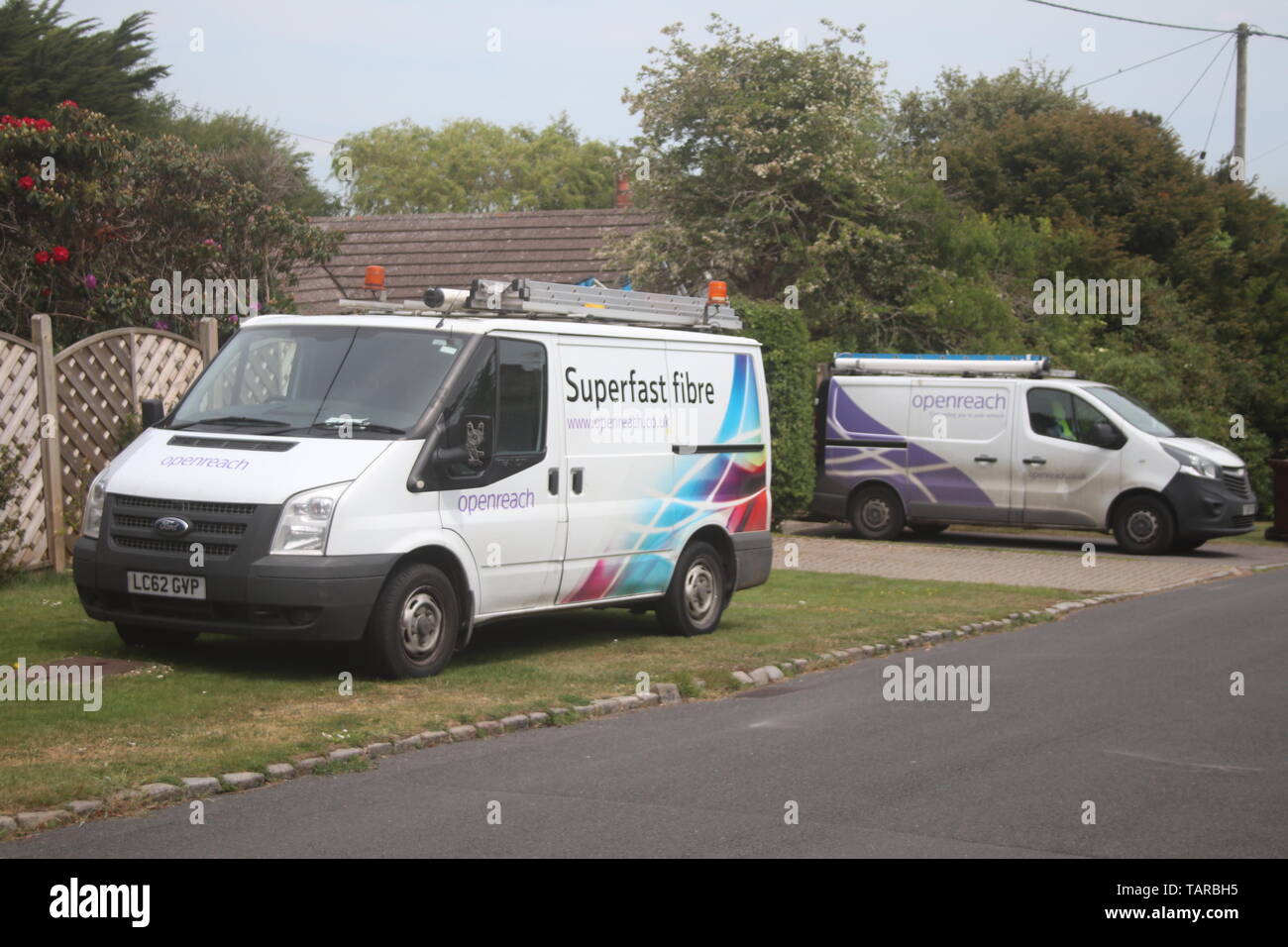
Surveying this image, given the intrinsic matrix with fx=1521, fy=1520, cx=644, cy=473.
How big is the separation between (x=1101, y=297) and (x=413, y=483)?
24435mm

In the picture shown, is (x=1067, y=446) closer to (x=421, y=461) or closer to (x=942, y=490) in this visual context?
(x=942, y=490)

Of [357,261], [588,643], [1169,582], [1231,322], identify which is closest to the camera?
[588,643]

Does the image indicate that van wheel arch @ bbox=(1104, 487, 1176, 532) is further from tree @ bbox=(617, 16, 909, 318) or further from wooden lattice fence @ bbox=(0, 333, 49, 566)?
wooden lattice fence @ bbox=(0, 333, 49, 566)

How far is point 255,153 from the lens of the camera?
143 ft

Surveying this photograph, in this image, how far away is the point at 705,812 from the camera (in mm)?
6953

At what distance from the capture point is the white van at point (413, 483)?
30.9 ft

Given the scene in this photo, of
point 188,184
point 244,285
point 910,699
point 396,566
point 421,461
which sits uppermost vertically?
point 188,184

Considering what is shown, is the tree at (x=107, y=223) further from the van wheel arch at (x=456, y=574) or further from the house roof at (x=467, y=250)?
the van wheel arch at (x=456, y=574)

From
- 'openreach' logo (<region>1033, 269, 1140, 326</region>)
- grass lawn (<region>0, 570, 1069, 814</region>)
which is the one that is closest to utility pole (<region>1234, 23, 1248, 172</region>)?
'openreach' logo (<region>1033, 269, 1140, 326</region>)

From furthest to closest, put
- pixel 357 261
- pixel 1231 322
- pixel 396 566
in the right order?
pixel 1231 322, pixel 357 261, pixel 396 566

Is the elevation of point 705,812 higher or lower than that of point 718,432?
lower

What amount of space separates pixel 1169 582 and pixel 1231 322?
55.5 ft

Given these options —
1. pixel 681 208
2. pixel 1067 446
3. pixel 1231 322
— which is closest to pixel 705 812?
pixel 1067 446

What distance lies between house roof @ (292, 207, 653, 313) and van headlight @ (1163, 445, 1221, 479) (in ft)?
36.8
